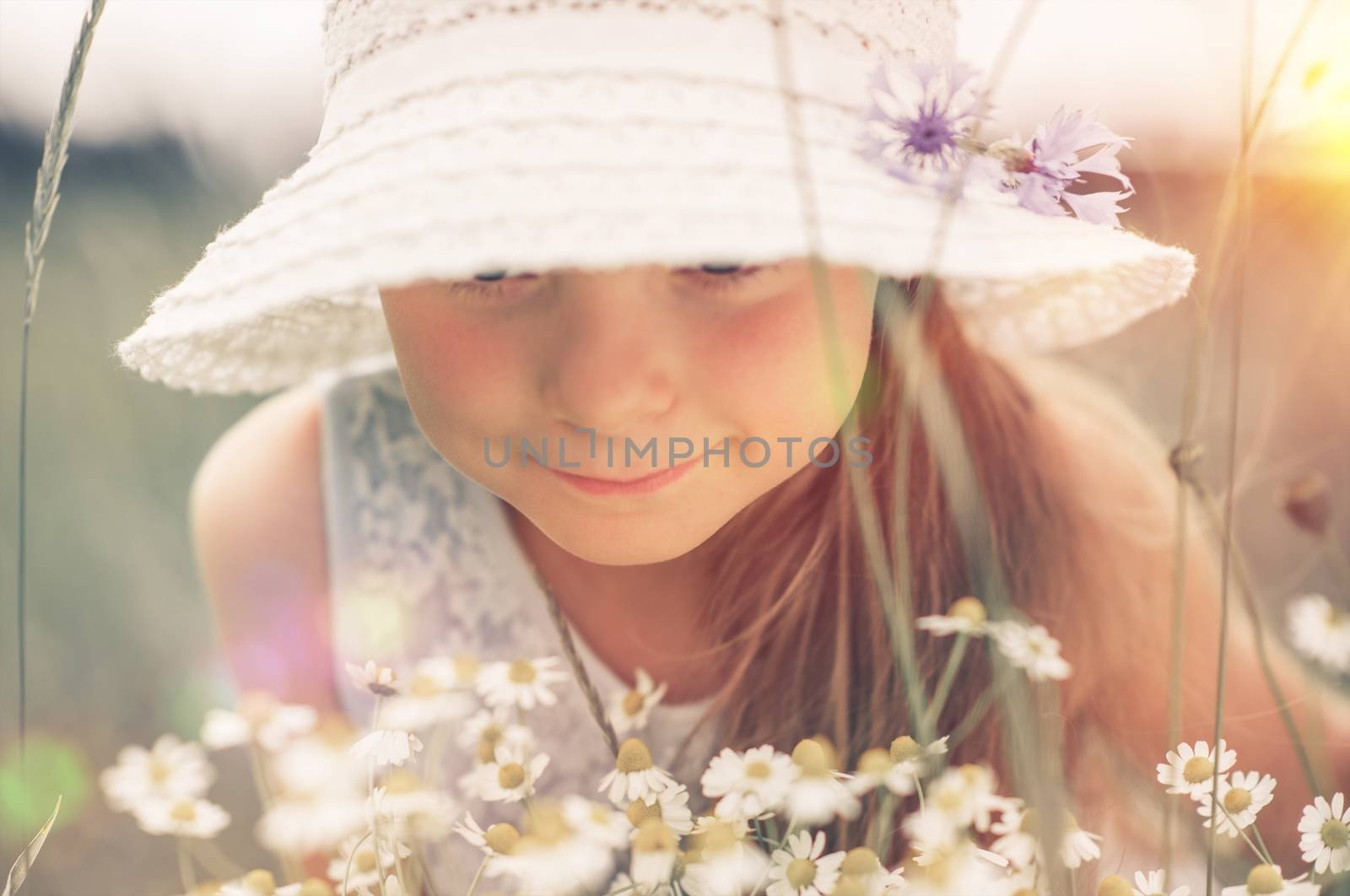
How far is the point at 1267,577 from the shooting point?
154cm

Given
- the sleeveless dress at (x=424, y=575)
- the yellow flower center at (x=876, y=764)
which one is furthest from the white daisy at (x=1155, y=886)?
the sleeveless dress at (x=424, y=575)

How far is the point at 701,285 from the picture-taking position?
1.62ft

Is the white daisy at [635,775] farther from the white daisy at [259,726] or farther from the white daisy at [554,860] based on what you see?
the white daisy at [259,726]

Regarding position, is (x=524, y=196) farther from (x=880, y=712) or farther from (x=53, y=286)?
(x=53, y=286)

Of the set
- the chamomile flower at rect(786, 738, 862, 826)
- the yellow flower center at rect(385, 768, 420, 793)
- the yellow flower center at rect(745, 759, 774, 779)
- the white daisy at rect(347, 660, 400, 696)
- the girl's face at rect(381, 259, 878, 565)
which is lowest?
the yellow flower center at rect(385, 768, 420, 793)

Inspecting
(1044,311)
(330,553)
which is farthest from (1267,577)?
(330,553)

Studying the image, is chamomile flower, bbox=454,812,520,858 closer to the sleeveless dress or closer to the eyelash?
the eyelash

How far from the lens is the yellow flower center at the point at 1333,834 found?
378 mm

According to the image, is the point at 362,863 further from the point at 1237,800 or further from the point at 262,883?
the point at 1237,800

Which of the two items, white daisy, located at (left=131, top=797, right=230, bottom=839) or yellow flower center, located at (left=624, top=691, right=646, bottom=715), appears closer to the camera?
white daisy, located at (left=131, top=797, right=230, bottom=839)

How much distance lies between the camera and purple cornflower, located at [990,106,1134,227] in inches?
16.8

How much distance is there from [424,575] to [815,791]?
2.15 ft

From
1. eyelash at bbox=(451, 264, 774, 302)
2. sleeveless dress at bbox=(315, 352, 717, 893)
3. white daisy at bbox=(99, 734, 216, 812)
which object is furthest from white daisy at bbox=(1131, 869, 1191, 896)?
sleeveless dress at bbox=(315, 352, 717, 893)

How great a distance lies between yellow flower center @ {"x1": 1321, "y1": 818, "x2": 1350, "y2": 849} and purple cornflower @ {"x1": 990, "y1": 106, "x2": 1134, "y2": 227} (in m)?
0.28
